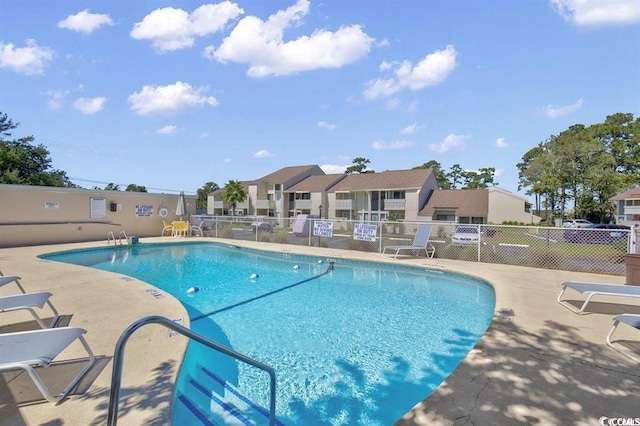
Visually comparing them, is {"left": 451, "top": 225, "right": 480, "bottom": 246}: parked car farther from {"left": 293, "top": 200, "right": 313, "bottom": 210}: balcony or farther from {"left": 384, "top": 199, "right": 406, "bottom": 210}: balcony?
{"left": 293, "top": 200, "right": 313, "bottom": 210}: balcony

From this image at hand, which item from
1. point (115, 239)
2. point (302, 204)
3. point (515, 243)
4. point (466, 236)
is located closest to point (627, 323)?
point (515, 243)

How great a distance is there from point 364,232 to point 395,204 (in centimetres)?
2435

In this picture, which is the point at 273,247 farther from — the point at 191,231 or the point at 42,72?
the point at 42,72

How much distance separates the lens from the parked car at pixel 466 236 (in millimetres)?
10806

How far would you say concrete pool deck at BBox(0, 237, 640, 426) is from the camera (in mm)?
2490

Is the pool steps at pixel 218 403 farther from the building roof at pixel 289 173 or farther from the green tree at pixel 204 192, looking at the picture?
the green tree at pixel 204 192

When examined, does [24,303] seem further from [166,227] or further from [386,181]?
[386,181]

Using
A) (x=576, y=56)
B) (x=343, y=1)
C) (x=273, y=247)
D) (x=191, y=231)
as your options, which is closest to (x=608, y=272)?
(x=576, y=56)

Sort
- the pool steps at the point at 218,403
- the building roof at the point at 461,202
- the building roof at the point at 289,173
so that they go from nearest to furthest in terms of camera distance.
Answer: the pool steps at the point at 218,403 → the building roof at the point at 461,202 → the building roof at the point at 289,173

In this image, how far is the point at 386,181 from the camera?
3744cm

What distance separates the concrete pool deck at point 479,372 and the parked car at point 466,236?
16.0 feet

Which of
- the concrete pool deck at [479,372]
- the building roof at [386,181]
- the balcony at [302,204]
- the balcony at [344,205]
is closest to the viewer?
the concrete pool deck at [479,372]

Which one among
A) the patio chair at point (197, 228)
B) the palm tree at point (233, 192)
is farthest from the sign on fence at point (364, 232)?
the palm tree at point (233, 192)

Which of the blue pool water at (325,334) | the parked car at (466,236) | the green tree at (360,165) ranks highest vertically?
the green tree at (360,165)
